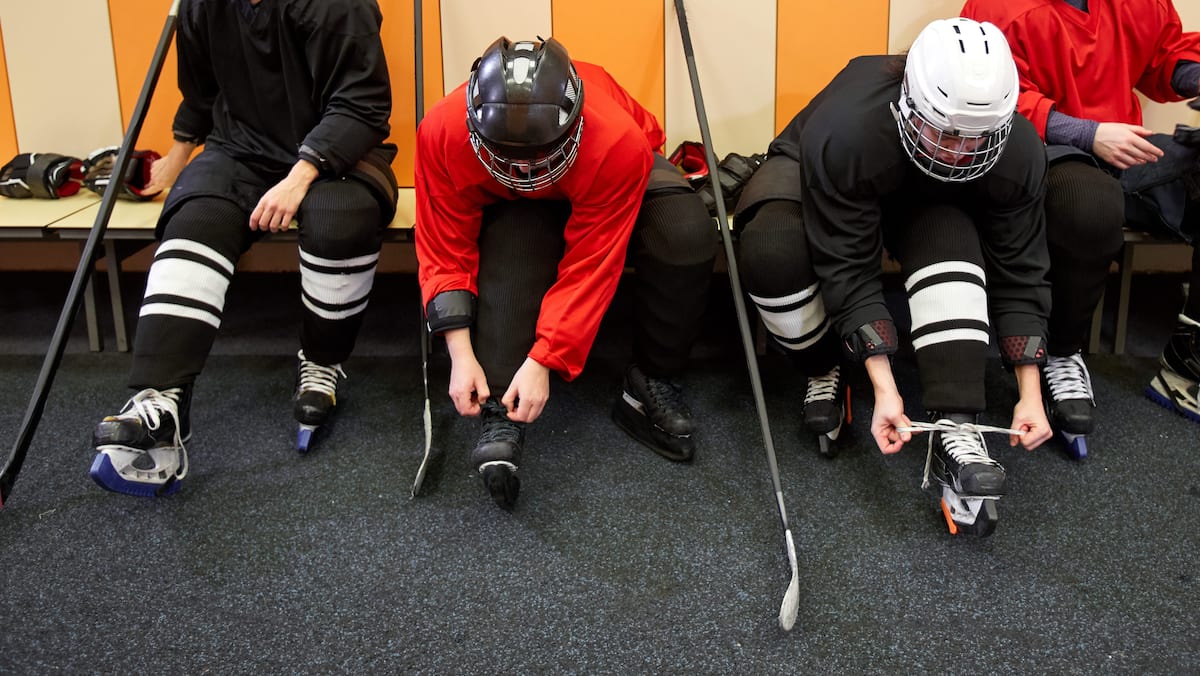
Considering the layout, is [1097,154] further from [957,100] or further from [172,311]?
[172,311]

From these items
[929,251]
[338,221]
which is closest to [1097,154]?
[929,251]

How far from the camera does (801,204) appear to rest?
6.65 feet

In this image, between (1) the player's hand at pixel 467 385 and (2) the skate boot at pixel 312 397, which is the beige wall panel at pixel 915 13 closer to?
(1) the player's hand at pixel 467 385

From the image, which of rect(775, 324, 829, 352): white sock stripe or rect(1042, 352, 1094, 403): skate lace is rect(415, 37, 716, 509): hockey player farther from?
rect(1042, 352, 1094, 403): skate lace

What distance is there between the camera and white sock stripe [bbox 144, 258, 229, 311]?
77.0 inches

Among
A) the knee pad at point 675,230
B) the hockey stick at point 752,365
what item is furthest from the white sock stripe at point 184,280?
Answer: the hockey stick at point 752,365

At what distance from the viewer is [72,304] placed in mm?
1934

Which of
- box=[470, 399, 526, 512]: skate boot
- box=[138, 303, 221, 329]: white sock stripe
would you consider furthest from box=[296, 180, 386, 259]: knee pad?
box=[470, 399, 526, 512]: skate boot

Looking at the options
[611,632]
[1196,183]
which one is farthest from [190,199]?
[1196,183]

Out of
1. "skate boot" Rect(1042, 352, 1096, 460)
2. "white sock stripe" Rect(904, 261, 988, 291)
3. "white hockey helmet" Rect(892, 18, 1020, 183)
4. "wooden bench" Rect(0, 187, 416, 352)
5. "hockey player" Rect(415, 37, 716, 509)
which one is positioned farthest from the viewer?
"wooden bench" Rect(0, 187, 416, 352)

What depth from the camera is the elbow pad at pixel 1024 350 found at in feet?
6.08

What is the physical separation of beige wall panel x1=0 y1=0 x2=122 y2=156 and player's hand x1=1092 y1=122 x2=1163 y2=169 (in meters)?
2.57

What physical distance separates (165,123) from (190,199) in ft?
2.81

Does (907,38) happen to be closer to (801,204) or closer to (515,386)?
(801,204)
